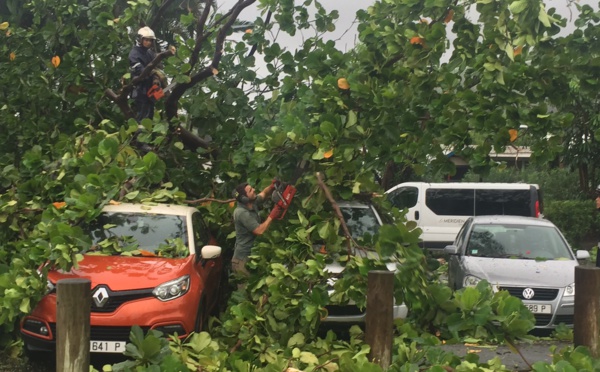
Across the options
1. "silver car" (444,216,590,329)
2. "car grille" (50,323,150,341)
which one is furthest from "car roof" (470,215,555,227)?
"car grille" (50,323,150,341)

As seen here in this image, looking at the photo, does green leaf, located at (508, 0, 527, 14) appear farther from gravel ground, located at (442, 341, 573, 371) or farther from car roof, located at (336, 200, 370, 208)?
gravel ground, located at (442, 341, 573, 371)

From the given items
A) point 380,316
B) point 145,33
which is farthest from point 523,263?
point 145,33

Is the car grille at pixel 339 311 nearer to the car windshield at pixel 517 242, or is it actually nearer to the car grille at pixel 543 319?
the car grille at pixel 543 319

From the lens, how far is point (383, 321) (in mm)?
4961

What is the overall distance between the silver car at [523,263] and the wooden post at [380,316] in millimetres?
3912

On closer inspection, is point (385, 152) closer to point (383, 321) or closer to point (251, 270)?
point (251, 270)

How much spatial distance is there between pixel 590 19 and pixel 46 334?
5794mm

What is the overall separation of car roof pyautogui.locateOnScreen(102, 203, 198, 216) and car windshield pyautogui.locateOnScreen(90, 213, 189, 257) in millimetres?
46

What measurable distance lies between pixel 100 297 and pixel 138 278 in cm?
38

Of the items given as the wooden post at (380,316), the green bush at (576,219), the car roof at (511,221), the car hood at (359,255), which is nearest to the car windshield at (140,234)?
the car hood at (359,255)

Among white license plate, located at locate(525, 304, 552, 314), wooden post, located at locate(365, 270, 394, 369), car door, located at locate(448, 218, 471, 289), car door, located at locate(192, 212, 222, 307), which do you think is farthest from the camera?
car door, located at locate(448, 218, 471, 289)

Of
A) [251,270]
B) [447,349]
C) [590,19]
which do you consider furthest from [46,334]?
[590,19]

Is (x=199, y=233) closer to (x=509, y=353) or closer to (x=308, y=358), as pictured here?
(x=308, y=358)

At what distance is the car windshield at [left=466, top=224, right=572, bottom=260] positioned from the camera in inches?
378
